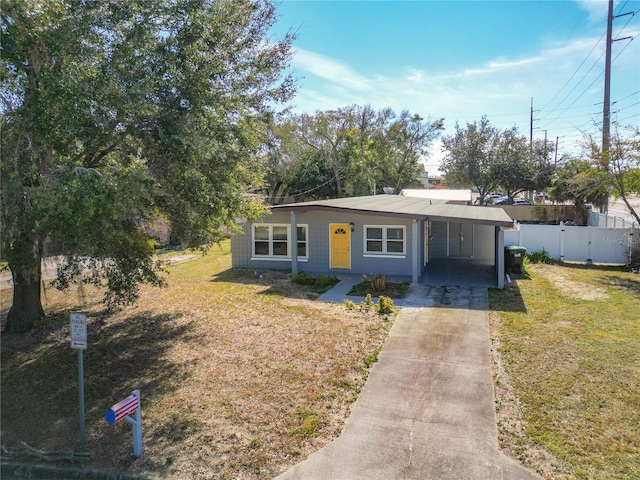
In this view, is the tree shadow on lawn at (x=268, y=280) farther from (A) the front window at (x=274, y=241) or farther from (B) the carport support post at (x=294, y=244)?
(A) the front window at (x=274, y=241)

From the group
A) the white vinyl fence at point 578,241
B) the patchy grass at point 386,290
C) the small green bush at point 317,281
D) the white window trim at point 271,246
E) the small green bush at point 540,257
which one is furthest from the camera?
the small green bush at point 540,257

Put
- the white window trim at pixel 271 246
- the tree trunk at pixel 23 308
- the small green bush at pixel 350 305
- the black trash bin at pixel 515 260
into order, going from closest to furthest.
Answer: the tree trunk at pixel 23 308 → the small green bush at pixel 350 305 → the black trash bin at pixel 515 260 → the white window trim at pixel 271 246

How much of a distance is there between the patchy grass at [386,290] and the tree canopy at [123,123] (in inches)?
211

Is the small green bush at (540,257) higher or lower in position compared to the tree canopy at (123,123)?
lower

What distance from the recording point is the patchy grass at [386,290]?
1277cm

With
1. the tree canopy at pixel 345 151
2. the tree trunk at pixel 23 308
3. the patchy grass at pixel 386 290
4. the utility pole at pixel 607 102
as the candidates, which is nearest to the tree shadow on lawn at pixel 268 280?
the patchy grass at pixel 386 290

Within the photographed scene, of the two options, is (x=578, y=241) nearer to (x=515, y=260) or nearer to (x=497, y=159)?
(x=515, y=260)

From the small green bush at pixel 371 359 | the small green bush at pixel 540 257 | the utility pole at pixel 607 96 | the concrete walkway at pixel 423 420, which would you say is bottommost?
the concrete walkway at pixel 423 420

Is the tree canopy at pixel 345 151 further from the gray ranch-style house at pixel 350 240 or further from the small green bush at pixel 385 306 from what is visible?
the small green bush at pixel 385 306

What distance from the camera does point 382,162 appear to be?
38.0 metres

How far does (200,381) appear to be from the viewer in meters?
7.12

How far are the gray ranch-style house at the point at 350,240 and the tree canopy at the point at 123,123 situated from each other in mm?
6680

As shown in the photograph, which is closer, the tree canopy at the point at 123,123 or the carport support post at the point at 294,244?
the tree canopy at the point at 123,123

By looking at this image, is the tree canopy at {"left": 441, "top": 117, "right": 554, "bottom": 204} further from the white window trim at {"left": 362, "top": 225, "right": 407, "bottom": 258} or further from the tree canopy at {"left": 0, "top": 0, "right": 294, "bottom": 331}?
the tree canopy at {"left": 0, "top": 0, "right": 294, "bottom": 331}
